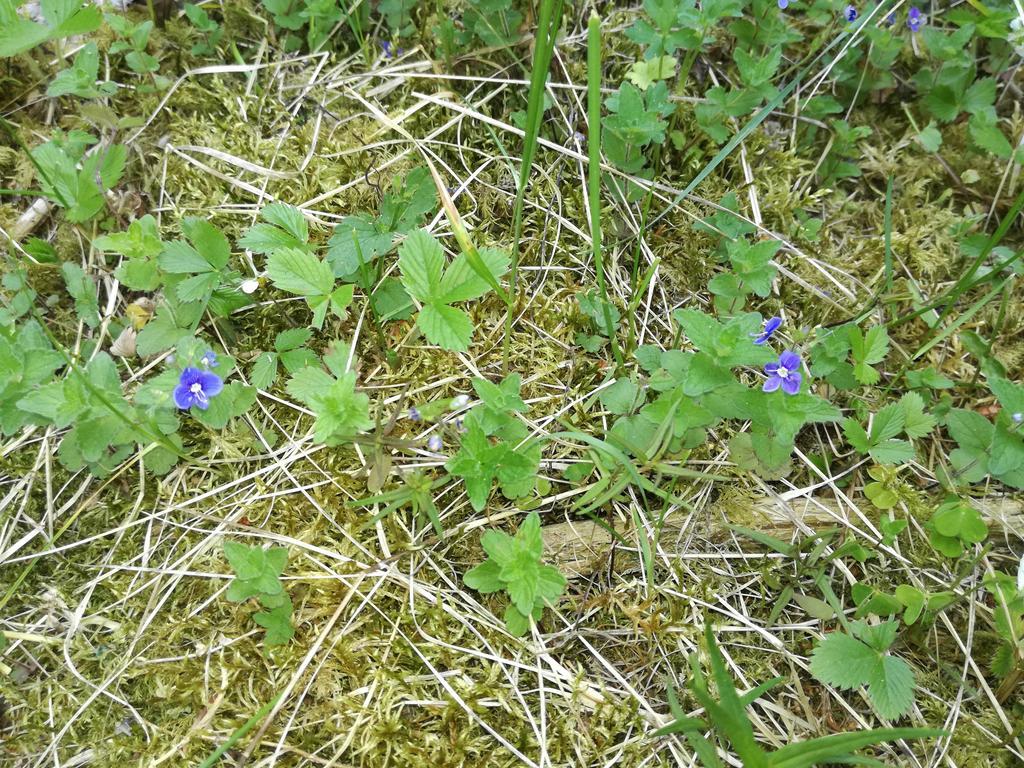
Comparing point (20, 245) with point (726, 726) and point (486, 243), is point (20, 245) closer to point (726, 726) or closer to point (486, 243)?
point (486, 243)

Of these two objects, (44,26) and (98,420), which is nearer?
(98,420)

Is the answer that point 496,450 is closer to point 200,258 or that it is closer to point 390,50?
point 200,258

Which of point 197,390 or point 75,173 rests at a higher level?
point 75,173

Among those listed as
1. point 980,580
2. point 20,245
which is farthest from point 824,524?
point 20,245

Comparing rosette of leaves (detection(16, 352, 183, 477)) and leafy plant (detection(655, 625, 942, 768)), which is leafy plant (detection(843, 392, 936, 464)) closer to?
leafy plant (detection(655, 625, 942, 768))

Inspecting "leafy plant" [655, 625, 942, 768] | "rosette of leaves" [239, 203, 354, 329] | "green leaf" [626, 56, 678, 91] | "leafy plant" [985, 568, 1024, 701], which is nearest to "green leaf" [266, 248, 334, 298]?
"rosette of leaves" [239, 203, 354, 329]

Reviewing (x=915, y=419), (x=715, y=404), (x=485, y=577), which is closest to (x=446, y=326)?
(x=485, y=577)
